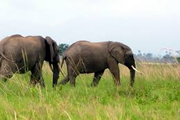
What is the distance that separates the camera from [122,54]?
11.5m

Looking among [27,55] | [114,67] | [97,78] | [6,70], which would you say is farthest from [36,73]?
[114,67]

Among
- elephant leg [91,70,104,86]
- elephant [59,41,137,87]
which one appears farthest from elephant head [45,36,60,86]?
elephant leg [91,70,104,86]

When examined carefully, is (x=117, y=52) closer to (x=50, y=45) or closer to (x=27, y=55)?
(x=50, y=45)

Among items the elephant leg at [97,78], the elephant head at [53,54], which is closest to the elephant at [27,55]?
the elephant head at [53,54]

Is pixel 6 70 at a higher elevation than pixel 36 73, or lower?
higher

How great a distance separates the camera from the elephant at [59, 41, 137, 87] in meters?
10.9

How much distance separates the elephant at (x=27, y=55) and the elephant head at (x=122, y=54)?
175 centimetres

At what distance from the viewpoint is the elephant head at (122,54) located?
448 inches

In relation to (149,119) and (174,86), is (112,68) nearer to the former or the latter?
(174,86)

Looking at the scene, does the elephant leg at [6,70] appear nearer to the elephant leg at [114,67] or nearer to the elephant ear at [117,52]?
the elephant leg at [114,67]

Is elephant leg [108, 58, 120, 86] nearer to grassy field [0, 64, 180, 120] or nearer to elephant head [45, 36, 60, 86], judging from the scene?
grassy field [0, 64, 180, 120]

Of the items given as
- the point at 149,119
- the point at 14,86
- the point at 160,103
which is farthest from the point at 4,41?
the point at 149,119

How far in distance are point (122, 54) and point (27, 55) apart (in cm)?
304

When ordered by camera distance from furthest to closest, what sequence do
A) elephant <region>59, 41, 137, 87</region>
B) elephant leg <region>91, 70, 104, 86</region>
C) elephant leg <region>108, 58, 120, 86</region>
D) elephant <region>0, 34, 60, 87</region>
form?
elephant leg <region>108, 58, 120, 86</region> < elephant <region>59, 41, 137, 87</region> < elephant leg <region>91, 70, 104, 86</region> < elephant <region>0, 34, 60, 87</region>
